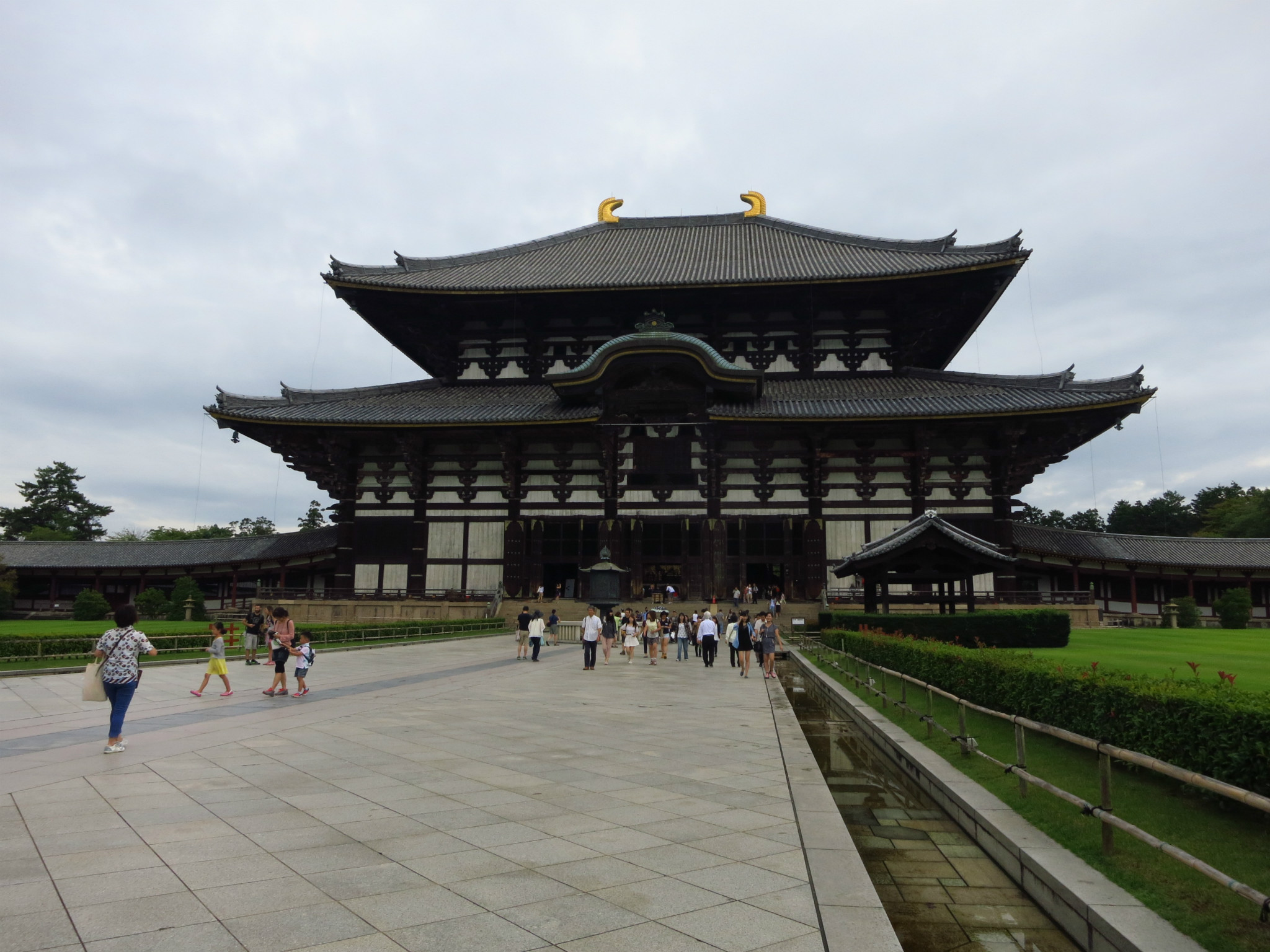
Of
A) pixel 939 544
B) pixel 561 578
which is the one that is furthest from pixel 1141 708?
pixel 561 578

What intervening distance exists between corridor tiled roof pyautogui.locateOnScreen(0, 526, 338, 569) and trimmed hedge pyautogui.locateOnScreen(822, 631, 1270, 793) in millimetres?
37163

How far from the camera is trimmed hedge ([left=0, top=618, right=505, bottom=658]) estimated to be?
1850 cm

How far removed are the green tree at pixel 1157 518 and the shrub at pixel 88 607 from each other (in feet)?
280

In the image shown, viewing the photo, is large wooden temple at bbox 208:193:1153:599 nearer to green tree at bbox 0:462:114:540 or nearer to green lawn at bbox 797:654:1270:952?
green lawn at bbox 797:654:1270:952

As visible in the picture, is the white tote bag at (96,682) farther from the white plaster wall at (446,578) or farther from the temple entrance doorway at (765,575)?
the temple entrance doorway at (765,575)

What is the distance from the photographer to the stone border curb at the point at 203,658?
53.2ft

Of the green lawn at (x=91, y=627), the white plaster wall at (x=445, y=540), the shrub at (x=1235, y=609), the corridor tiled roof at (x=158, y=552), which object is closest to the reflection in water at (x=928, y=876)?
the green lawn at (x=91, y=627)

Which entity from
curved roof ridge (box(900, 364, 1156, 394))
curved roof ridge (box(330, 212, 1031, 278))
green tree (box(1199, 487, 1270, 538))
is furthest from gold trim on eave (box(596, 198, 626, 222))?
green tree (box(1199, 487, 1270, 538))

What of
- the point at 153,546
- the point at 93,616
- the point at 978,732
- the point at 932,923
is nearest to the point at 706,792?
the point at 932,923

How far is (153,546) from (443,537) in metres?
21.0

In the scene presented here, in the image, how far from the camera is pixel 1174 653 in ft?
56.0

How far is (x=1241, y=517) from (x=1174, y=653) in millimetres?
59688

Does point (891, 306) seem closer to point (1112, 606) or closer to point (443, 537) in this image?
point (1112, 606)

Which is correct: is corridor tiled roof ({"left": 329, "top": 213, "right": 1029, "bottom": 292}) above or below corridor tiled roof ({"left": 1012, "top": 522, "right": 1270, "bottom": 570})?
above
